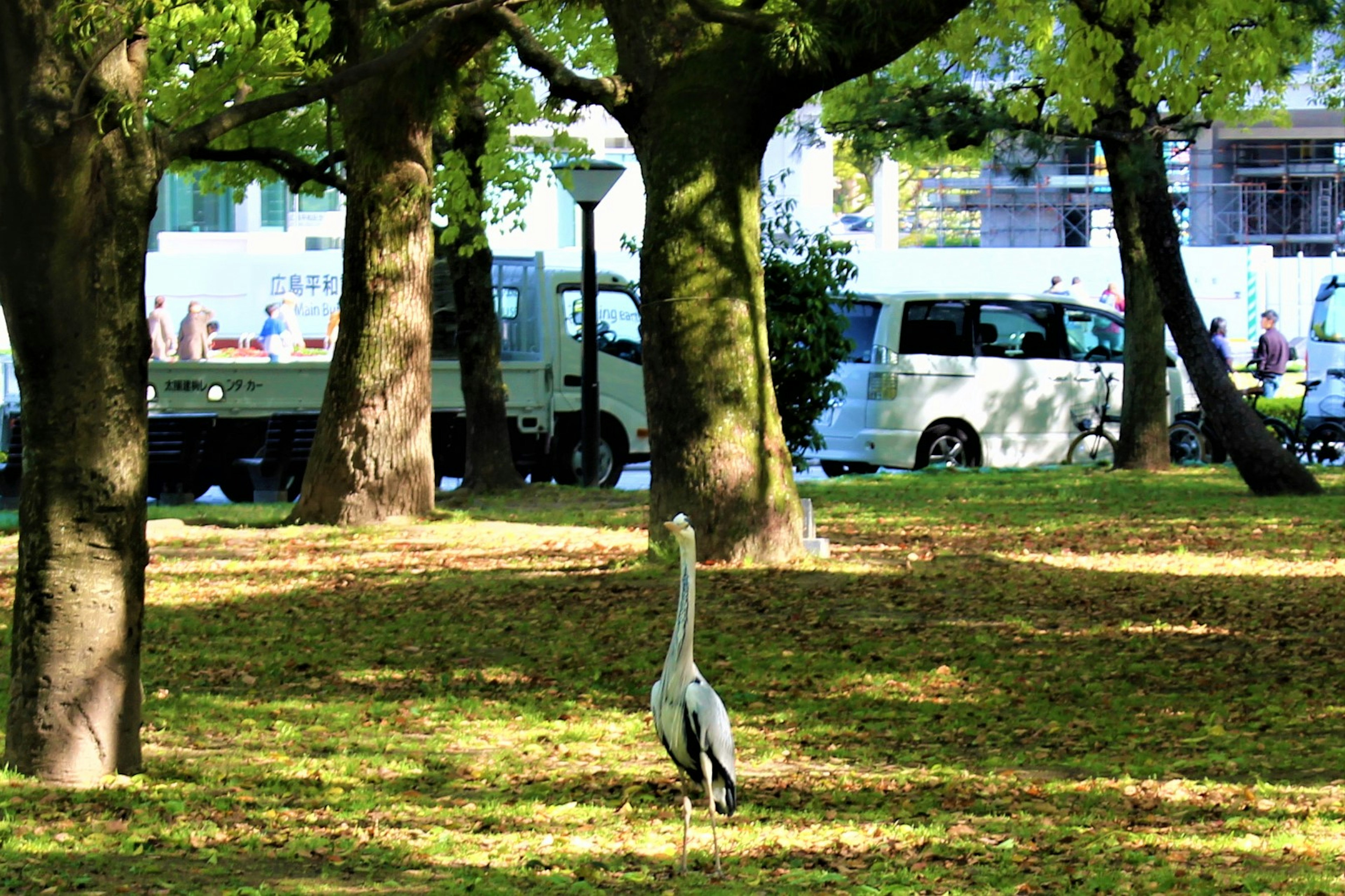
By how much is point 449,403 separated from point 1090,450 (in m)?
7.32

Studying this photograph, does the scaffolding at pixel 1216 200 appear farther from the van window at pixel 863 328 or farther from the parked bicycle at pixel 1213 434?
the van window at pixel 863 328

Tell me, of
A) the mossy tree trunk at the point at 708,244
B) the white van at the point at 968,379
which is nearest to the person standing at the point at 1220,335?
the white van at the point at 968,379

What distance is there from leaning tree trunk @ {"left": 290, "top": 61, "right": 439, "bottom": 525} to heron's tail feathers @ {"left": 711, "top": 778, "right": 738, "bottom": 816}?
9053 millimetres

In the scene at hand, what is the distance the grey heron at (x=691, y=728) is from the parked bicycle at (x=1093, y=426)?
1550cm

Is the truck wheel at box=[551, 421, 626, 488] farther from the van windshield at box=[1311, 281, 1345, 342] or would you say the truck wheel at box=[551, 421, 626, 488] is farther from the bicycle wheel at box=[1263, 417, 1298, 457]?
the van windshield at box=[1311, 281, 1345, 342]

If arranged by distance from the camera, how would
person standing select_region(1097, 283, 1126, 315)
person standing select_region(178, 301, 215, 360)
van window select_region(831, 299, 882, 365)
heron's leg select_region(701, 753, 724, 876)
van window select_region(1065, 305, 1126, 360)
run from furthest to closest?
1. person standing select_region(1097, 283, 1126, 315)
2. person standing select_region(178, 301, 215, 360)
3. van window select_region(1065, 305, 1126, 360)
4. van window select_region(831, 299, 882, 365)
5. heron's leg select_region(701, 753, 724, 876)

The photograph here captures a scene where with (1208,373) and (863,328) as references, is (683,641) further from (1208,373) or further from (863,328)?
(863,328)

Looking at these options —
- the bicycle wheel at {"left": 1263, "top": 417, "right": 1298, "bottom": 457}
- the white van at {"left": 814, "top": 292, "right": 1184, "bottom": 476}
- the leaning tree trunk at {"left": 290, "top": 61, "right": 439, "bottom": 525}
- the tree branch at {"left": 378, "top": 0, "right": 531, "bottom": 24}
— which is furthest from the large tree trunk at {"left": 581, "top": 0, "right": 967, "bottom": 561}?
the bicycle wheel at {"left": 1263, "top": 417, "right": 1298, "bottom": 457}

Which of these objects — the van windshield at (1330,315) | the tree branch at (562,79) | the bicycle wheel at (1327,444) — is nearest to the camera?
the tree branch at (562,79)

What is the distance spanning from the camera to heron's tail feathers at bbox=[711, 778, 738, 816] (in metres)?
5.47

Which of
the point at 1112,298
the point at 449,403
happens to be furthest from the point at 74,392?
the point at 1112,298

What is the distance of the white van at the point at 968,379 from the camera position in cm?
1958

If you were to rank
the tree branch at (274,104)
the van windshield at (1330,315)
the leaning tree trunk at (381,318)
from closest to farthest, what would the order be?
the tree branch at (274,104) < the leaning tree trunk at (381,318) < the van windshield at (1330,315)

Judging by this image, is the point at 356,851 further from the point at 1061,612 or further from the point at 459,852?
the point at 1061,612
